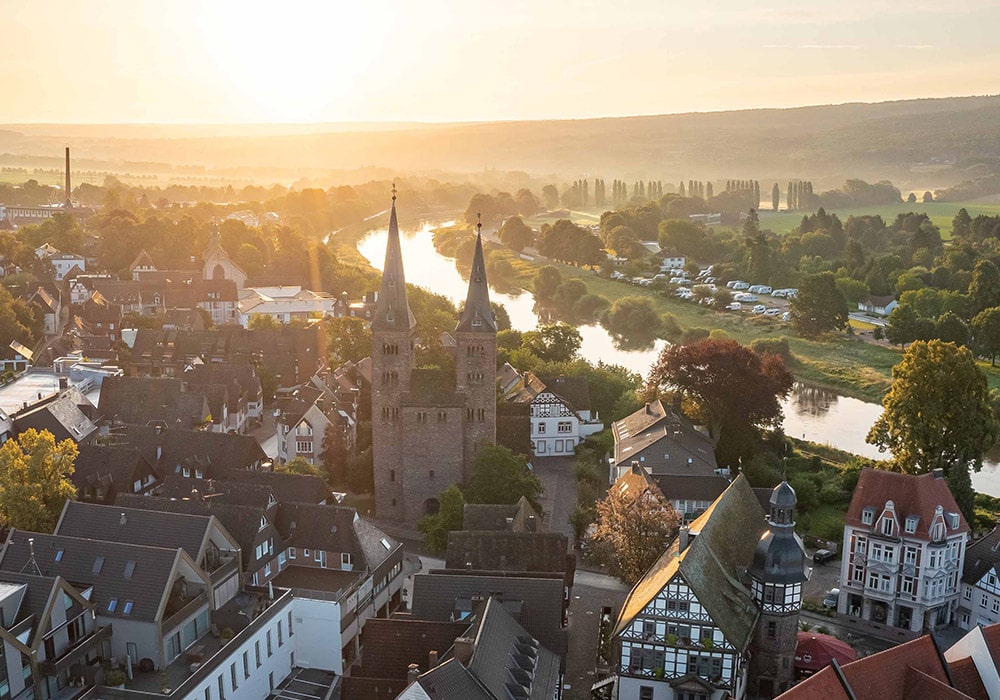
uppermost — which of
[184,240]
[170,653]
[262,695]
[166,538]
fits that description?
[184,240]

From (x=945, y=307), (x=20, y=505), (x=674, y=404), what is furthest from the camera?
(x=945, y=307)

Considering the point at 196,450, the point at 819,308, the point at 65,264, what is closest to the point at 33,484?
the point at 196,450

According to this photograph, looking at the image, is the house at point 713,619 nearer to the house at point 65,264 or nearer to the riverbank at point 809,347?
the riverbank at point 809,347

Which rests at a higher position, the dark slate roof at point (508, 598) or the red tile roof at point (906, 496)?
the red tile roof at point (906, 496)

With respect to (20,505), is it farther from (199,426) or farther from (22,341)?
(22,341)

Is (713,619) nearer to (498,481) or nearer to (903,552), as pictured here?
(903,552)

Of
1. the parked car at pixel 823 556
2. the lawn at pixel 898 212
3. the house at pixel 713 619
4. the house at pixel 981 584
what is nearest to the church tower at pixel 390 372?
the house at pixel 713 619

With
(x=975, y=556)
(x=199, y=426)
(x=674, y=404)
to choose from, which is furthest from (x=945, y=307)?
(x=199, y=426)

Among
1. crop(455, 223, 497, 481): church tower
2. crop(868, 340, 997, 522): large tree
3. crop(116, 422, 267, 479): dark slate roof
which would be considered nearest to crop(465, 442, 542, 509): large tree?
crop(455, 223, 497, 481): church tower
